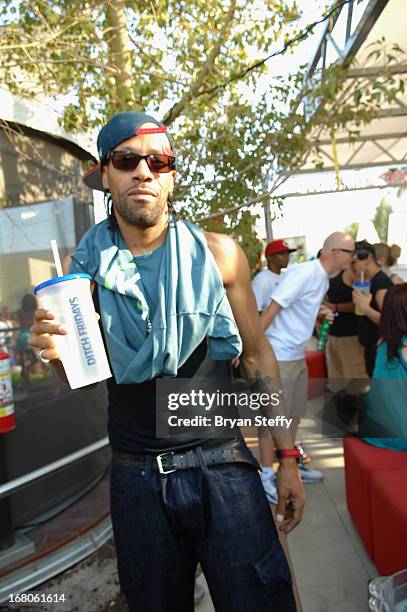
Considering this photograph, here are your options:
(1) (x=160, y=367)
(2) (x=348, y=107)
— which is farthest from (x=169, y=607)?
(2) (x=348, y=107)

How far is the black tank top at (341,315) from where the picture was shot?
550 centimetres

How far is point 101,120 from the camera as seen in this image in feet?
13.3

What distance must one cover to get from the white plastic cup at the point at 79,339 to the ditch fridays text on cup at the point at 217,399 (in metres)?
0.31

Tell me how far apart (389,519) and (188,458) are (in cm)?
151

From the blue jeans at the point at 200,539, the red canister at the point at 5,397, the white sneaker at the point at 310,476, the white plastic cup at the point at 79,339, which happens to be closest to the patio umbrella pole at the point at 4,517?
the red canister at the point at 5,397

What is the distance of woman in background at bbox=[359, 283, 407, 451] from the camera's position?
2.96 metres

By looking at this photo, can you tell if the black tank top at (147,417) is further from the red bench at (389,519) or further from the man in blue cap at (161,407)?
the red bench at (389,519)

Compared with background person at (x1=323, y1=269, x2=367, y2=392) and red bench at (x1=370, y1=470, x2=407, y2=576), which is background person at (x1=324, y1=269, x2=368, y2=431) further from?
red bench at (x1=370, y1=470, x2=407, y2=576)

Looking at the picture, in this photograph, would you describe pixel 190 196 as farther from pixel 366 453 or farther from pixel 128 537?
pixel 128 537

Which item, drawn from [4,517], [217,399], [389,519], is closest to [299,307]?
[389,519]

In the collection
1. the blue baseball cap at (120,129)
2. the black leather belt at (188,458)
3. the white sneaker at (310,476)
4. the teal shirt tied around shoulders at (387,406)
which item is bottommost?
the white sneaker at (310,476)

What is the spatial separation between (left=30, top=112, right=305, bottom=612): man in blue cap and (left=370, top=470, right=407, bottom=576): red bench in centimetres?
92

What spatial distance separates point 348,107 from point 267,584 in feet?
15.6

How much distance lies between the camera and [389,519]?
2449 millimetres
